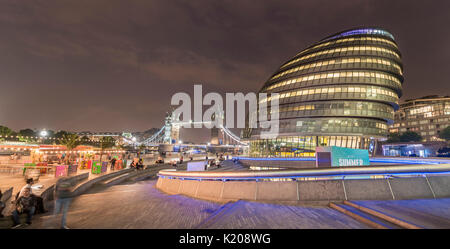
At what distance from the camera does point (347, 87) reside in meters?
47.4

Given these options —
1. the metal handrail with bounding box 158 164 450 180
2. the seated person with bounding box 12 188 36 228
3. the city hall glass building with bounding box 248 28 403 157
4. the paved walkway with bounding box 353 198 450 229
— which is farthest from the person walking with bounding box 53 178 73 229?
the city hall glass building with bounding box 248 28 403 157

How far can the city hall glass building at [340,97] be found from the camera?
1876 inches

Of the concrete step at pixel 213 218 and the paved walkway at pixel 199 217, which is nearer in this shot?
the concrete step at pixel 213 218

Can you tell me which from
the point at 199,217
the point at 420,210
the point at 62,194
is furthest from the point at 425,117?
the point at 62,194

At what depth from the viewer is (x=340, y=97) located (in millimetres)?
47281

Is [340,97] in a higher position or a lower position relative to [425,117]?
lower

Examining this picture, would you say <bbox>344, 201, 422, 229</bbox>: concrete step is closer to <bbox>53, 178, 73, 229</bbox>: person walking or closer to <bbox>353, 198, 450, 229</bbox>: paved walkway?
<bbox>353, 198, 450, 229</bbox>: paved walkway

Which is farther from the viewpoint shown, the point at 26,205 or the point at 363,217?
the point at 26,205

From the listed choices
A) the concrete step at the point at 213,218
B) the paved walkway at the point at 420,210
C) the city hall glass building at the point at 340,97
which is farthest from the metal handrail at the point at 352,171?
the city hall glass building at the point at 340,97

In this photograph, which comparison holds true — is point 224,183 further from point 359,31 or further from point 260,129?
point 359,31

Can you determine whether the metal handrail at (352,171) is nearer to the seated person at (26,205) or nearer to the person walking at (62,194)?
the seated person at (26,205)

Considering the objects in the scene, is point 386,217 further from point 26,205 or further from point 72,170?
point 72,170

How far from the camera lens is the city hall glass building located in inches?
1876
